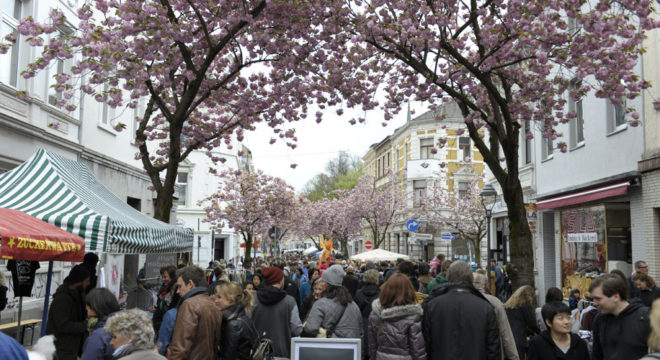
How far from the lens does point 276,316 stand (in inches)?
285

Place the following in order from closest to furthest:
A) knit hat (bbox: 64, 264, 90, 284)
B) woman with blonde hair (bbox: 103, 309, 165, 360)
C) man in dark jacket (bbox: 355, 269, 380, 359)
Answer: woman with blonde hair (bbox: 103, 309, 165, 360), knit hat (bbox: 64, 264, 90, 284), man in dark jacket (bbox: 355, 269, 380, 359)

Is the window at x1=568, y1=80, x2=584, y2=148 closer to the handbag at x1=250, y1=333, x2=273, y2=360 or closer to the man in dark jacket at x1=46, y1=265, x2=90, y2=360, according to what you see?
the handbag at x1=250, y1=333, x2=273, y2=360

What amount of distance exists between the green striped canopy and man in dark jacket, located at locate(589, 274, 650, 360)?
18.4 ft

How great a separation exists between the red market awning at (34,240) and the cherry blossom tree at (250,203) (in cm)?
2834

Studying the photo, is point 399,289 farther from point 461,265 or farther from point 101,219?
point 101,219

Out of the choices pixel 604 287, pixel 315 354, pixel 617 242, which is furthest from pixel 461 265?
pixel 617 242

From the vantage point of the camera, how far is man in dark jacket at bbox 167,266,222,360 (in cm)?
536

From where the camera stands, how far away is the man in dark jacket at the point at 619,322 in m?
4.94

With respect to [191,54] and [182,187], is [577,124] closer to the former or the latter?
[191,54]

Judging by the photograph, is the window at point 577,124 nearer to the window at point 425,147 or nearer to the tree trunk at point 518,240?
the tree trunk at point 518,240

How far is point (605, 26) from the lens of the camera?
1048 cm

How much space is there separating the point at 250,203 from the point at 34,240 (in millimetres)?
30490

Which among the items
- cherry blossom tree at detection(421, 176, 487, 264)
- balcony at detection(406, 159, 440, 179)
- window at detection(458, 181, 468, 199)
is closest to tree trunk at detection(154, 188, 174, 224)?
cherry blossom tree at detection(421, 176, 487, 264)

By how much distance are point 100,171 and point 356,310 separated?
463 inches
